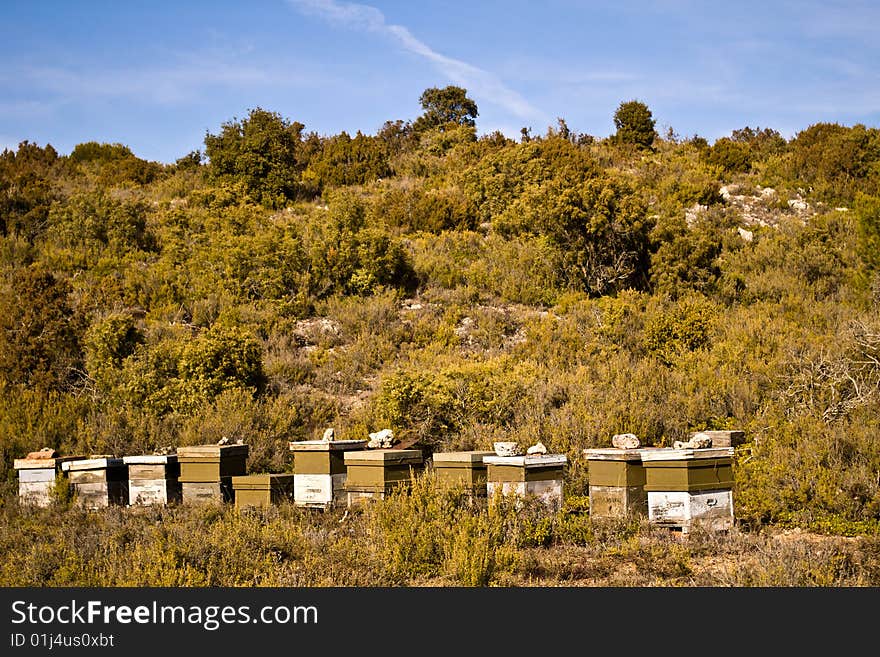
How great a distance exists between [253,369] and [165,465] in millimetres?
4464

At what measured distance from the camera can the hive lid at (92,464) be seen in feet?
36.9

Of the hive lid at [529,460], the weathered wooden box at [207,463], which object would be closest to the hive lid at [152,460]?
the weathered wooden box at [207,463]

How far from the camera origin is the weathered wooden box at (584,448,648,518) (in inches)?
354

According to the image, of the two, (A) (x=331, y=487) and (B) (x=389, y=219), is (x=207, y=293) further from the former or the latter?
(A) (x=331, y=487)

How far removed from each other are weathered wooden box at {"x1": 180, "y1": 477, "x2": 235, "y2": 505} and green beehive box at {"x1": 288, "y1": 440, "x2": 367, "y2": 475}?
1031 millimetres

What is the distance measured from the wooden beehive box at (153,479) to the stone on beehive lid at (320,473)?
5.95 feet

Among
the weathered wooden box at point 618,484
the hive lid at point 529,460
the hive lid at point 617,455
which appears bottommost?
the weathered wooden box at point 618,484

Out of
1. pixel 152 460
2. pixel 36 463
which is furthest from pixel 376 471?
pixel 36 463

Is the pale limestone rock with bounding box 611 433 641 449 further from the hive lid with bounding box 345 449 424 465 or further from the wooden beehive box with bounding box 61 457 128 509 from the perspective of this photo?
the wooden beehive box with bounding box 61 457 128 509

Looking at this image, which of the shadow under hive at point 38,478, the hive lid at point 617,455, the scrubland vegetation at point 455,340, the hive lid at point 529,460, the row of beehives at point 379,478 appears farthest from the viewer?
the shadow under hive at point 38,478

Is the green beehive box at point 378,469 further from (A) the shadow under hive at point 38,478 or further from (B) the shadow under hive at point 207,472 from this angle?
(A) the shadow under hive at point 38,478

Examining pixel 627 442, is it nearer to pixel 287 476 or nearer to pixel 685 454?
pixel 685 454

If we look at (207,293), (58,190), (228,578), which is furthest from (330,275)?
(228,578)

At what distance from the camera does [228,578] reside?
6.75 metres
